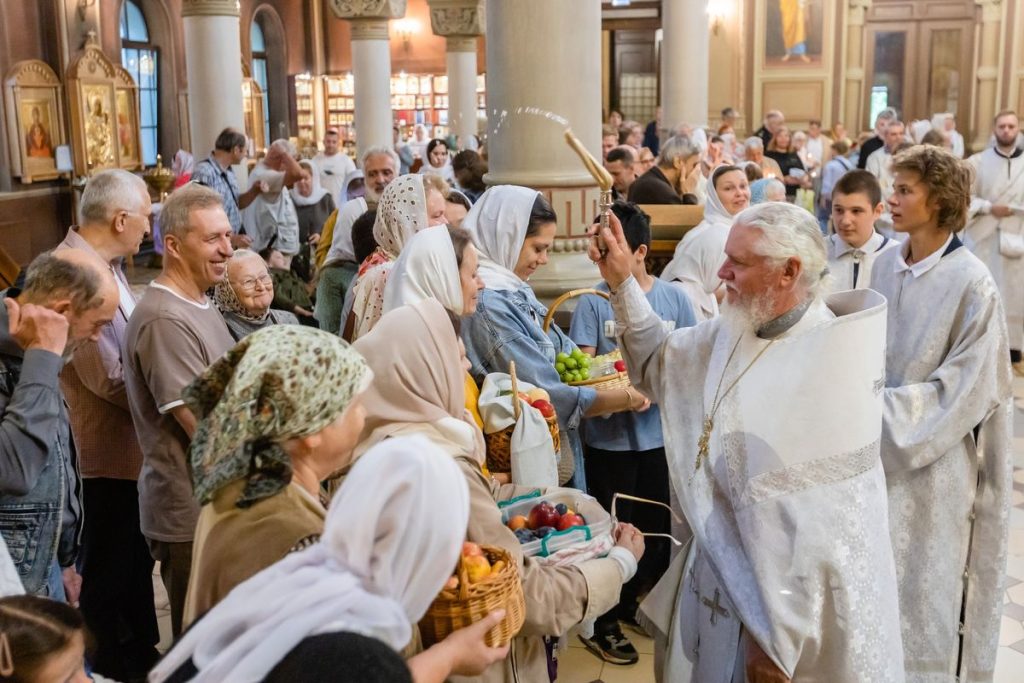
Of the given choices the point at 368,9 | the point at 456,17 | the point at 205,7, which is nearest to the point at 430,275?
the point at 205,7

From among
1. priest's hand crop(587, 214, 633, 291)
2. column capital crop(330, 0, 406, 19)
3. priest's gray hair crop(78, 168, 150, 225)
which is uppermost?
column capital crop(330, 0, 406, 19)

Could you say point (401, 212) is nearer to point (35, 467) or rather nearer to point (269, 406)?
point (35, 467)

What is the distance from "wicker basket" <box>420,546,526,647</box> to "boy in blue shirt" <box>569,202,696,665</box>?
198 centimetres

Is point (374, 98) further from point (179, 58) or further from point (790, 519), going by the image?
point (790, 519)

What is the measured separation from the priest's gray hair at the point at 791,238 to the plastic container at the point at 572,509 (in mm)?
709

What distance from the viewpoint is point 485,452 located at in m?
2.87

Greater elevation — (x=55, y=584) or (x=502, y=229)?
(x=502, y=229)

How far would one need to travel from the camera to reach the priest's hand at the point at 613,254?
8.54 ft

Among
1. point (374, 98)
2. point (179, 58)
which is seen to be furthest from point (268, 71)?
point (374, 98)

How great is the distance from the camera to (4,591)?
212 cm

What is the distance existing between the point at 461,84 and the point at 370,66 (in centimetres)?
297

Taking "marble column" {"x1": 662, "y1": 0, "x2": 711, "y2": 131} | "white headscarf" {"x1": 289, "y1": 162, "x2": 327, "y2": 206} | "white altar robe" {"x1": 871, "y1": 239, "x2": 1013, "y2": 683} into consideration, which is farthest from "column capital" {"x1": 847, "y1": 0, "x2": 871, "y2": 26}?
"white altar robe" {"x1": 871, "y1": 239, "x2": 1013, "y2": 683}

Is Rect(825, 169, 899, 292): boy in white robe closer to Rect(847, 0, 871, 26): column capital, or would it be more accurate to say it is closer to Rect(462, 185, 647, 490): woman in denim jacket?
Rect(462, 185, 647, 490): woman in denim jacket

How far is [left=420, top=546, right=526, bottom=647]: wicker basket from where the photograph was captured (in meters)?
1.75
